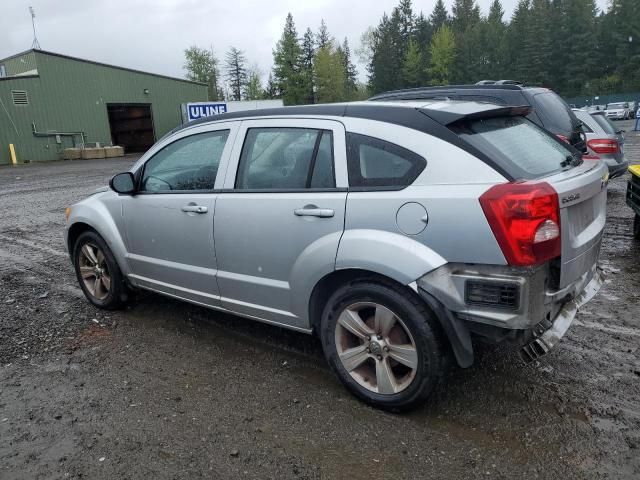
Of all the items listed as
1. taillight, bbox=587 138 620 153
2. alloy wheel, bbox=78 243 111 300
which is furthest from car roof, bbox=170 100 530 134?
taillight, bbox=587 138 620 153

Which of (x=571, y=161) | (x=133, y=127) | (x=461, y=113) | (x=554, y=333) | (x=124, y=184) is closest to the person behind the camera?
(x=554, y=333)

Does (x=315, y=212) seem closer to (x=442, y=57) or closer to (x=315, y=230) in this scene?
(x=315, y=230)

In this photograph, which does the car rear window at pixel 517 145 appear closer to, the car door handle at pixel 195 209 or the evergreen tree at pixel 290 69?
the car door handle at pixel 195 209

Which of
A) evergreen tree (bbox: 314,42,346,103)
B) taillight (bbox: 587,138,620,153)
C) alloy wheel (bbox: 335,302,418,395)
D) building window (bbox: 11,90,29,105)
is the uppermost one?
evergreen tree (bbox: 314,42,346,103)

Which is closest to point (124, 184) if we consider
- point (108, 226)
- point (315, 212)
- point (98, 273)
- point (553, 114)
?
point (108, 226)

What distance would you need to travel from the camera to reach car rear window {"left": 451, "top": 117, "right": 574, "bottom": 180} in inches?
108

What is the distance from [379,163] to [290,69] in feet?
263

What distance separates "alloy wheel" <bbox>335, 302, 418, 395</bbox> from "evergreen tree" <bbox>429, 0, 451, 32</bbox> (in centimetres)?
10598

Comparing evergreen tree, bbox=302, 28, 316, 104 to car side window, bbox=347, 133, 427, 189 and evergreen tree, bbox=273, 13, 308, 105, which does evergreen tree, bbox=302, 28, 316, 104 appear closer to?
evergreen tree, bbox=273, 13, 308, 105

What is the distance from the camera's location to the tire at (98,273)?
463 centimetres

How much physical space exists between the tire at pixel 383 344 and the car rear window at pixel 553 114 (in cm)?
455

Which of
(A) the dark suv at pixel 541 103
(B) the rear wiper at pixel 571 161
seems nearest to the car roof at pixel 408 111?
(B) the rear wiper at pixel 571 161

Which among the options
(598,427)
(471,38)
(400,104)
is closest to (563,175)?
(400,104)

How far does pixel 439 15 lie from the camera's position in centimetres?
9881
